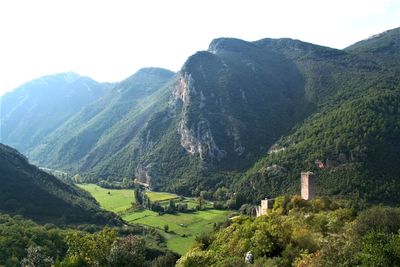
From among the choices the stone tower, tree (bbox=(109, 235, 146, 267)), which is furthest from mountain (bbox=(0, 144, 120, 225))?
tree (bbox=(109, 235, 146, 267))

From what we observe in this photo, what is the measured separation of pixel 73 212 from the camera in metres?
114

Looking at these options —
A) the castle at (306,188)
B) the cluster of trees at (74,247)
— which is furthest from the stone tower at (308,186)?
the cluster of trees at (74,247)

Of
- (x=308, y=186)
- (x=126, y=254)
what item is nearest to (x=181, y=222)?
(x=308, y=186)

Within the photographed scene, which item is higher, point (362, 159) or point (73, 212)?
point (362, 159)

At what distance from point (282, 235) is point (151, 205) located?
92.3 metres

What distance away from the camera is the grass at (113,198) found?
144250 millimetres

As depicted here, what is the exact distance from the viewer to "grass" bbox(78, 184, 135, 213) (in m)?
144

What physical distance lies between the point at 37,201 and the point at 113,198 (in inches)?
2033

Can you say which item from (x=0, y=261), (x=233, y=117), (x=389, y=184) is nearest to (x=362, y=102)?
(x=389, y=184)

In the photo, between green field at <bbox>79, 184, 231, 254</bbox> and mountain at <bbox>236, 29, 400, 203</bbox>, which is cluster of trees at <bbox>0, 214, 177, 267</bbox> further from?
mountain at <bbox>236, 29, 400, 203</bbox>

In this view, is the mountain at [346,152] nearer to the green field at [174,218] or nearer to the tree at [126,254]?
the green field at [174,218]

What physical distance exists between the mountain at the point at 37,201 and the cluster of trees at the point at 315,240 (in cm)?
5746

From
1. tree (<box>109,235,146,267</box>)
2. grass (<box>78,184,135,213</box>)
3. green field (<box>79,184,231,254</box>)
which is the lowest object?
grass (<box>78,184,135,213</box>)

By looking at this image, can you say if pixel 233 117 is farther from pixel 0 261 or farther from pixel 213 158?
pixel 0 261
